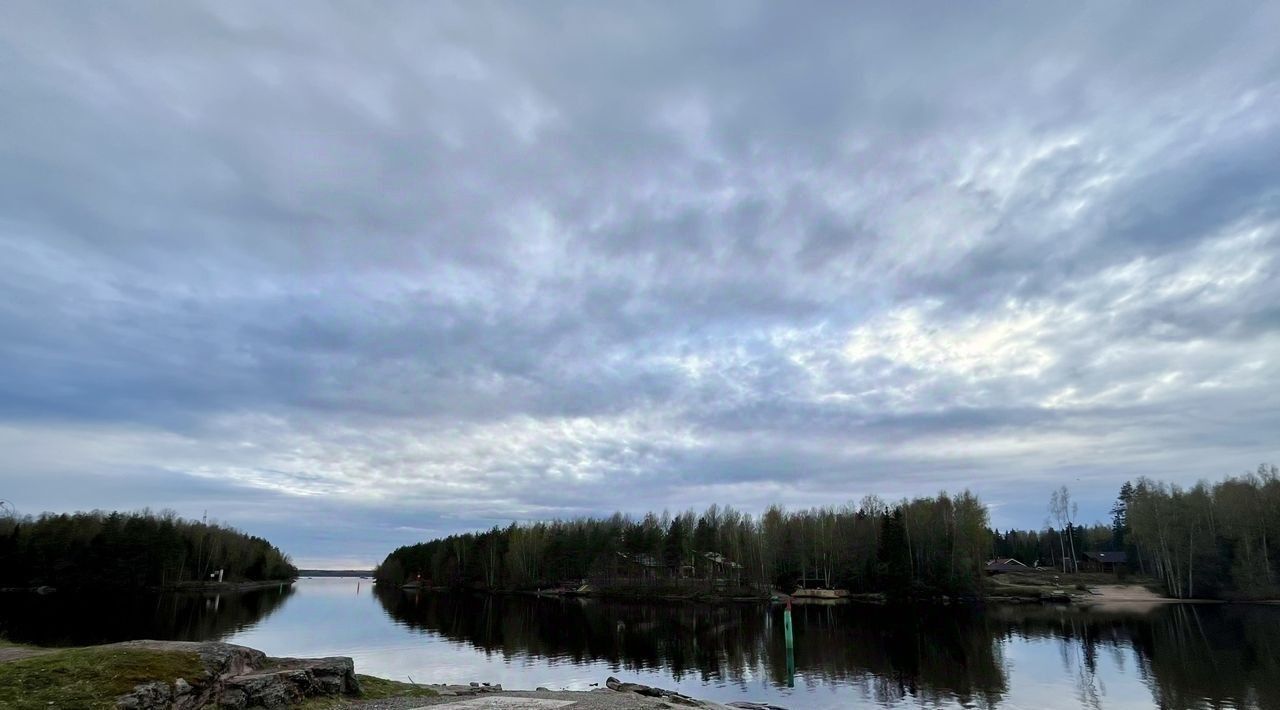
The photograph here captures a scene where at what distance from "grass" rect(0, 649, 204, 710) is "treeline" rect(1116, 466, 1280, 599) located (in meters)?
124

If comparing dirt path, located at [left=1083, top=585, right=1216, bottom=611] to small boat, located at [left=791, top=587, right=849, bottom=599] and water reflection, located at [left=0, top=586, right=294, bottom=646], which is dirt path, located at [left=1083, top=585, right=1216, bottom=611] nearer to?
small boat, located at [left=791, top=587, right=849, bottom=599]

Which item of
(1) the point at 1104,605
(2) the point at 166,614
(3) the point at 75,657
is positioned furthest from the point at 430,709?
(1) the point at 1104,605

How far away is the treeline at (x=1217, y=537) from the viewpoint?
9494cm

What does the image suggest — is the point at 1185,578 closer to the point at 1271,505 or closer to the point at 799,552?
the point at 1271,505

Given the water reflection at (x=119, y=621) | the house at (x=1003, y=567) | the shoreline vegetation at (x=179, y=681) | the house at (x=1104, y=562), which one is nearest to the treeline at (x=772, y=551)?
the house at (x=1003, y=567)

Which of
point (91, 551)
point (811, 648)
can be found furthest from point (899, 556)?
point (91, 551)

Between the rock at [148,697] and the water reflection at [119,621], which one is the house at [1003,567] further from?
the rock at [148,697]

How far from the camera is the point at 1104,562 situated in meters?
142

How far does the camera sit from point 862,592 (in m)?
119

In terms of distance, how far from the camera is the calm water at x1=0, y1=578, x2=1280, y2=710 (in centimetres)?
3588

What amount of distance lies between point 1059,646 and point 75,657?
202 ft

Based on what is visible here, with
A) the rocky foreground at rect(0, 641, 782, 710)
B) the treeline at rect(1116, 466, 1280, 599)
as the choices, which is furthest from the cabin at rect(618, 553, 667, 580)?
the rocky foreground at rect(0, 641, 782, 710)

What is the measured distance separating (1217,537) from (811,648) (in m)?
87.7

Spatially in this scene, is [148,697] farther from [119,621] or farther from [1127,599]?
[1127,599]
